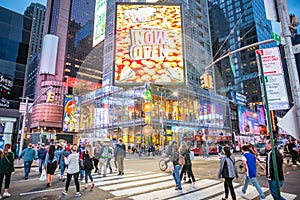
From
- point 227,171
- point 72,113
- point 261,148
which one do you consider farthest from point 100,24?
point 227,171

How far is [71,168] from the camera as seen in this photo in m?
6.88

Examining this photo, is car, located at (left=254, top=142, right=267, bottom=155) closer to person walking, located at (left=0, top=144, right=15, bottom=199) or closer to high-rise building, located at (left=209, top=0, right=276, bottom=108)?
person walking, located at (left=0, top=144, right=15, bottom=199)

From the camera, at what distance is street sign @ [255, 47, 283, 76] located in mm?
4594

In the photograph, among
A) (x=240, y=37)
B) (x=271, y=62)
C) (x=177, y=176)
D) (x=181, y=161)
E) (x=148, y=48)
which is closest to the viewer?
(x=271, y=62)

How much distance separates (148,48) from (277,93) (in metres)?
15.4

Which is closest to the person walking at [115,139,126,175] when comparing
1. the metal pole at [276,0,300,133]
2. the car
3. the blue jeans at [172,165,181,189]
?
the blue jeans at [172,165,181,189]

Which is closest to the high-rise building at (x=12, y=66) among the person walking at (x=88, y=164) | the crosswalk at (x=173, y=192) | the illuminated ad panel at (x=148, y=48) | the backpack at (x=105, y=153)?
the illuminated ad panel at (x=148, y=48)

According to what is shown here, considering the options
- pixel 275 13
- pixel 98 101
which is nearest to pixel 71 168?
pixel 275 13

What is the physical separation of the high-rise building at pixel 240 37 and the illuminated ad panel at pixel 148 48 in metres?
68.6

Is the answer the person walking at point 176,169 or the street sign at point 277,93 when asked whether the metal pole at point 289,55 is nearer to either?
Answer: the street sign at point 277,93

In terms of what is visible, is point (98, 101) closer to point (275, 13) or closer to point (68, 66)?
point (275, 13)

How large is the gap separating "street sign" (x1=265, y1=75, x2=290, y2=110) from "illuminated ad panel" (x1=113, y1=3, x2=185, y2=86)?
13.6 meters

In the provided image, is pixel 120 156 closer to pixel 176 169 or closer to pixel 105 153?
pixel 105 153

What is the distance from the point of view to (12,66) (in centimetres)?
2203
